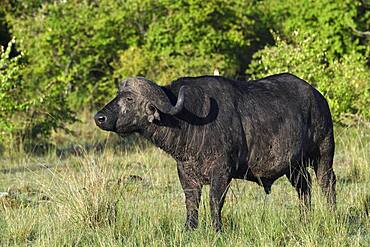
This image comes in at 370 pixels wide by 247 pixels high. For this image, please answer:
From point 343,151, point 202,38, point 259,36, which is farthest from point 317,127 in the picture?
point 259,36

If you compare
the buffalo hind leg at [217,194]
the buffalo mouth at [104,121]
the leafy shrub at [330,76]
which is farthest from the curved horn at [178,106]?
the leafy shrub at [330,76]

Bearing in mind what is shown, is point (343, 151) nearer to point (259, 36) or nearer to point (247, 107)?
point (247, 107)

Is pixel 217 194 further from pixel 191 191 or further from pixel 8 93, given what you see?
pixel 8 93

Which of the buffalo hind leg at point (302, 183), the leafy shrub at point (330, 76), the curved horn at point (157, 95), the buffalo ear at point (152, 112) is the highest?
the leafy shrub at point (330, 76)

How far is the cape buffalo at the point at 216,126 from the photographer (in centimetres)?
775

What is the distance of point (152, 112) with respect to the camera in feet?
25.6

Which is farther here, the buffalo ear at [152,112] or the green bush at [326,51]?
the green bush at [326,51]

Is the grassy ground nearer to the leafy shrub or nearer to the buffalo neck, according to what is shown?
the buffalo neck

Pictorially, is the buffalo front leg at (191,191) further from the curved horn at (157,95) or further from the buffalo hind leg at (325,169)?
the buffalo hind leg at (325,169)

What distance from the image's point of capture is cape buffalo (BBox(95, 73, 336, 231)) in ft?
25.4

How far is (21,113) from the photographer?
55.3ft

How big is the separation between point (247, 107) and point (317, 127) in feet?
3.78

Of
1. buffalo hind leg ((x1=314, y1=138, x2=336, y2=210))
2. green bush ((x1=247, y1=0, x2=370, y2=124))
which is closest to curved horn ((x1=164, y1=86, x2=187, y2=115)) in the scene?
buffalo hind leg ((x1=314, y1=138, x2=336, y2=210))

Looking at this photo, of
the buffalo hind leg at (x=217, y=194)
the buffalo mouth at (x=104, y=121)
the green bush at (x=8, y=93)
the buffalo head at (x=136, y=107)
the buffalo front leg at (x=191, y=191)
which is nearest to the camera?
the buffalo mouth at (x=104, y=121)
